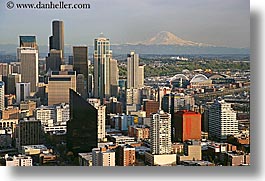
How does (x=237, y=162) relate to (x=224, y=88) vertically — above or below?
below

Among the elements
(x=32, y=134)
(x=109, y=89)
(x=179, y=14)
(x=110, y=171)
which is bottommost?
(x=110, y=171)

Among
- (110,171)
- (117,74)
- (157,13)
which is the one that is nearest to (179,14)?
(157,13)

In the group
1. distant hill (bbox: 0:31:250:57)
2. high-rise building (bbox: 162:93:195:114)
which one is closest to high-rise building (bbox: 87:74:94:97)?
distant hill (bbox: 0:31:250:57)

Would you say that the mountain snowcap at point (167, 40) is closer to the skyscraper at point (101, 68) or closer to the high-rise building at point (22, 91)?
the skyscraper at point (101, 68)

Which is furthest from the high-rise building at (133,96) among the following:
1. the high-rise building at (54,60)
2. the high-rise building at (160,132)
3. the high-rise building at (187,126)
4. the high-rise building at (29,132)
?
the high-rise building at (29,132)

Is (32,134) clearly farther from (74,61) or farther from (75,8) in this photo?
(75,8)

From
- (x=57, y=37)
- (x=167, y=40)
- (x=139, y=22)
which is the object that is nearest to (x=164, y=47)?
(x=167, y=40)
